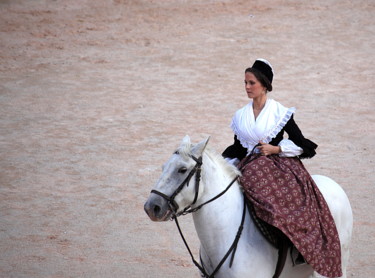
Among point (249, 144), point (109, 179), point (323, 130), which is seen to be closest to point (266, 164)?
point (249, 144)

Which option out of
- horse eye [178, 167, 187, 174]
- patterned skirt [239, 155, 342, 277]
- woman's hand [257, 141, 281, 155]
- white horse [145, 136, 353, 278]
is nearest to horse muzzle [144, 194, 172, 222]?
white horse [145, 136, 353, 278]

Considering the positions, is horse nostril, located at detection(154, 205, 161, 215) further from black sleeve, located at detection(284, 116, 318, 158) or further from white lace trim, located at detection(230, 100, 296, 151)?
black sleeve, located at detection(284, 116, 318, 158)

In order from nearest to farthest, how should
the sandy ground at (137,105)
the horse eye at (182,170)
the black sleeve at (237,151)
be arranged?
the horse eye at (182,170)
the black sleeve at (237,151)
the sandy ground at (137,105)

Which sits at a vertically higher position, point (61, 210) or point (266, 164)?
point (266, 164)

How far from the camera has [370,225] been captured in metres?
8.71

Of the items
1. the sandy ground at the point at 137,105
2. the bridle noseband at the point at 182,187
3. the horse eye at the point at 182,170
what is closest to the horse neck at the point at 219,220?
the bridle noseband at the point at 182,187

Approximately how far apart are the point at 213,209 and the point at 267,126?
85cm

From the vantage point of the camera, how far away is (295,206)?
17.4 ft

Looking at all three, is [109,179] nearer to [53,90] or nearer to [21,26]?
[53,90]

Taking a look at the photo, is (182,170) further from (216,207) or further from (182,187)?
(216,207)

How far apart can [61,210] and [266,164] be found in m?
4.86

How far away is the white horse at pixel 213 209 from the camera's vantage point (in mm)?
4727

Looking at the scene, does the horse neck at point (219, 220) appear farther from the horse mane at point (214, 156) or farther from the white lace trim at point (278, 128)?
the white lace trim at point (278, 128)

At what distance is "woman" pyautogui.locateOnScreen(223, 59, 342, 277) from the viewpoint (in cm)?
518
